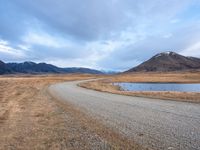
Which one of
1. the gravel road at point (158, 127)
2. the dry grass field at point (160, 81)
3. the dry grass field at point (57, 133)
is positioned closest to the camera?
the gravel road at point (158, 127)

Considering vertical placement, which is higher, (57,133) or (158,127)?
(158,127)

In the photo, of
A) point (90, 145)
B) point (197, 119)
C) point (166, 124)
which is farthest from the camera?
point (197, 119)

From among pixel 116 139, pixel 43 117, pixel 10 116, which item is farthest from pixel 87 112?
pixel 116 139

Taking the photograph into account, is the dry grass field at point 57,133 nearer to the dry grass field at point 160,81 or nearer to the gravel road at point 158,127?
the gravel road at point 158,127

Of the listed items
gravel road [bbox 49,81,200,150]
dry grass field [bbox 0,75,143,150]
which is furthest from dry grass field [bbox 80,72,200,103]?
dry grass field [bbox 0,75,143,150]

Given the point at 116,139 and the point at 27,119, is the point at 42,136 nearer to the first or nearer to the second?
the point at 116,139

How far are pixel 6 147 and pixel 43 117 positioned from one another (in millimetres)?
5861

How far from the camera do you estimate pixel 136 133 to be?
10.5 metres

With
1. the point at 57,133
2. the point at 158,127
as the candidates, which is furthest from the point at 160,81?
the point at 57,133

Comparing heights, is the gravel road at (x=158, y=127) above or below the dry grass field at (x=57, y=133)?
above

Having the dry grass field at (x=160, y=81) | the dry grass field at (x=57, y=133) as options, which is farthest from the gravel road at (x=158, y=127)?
the dry grass field at (x=160, y=81)

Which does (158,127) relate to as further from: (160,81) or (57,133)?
(160,81)

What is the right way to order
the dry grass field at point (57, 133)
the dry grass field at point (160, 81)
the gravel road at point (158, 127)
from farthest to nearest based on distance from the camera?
the dry grass field at point (160, 81)
the dry grass field at point (57, 133)
the gravel road at point (158, 127)

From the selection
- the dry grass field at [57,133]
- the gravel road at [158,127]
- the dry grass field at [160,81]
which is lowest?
the dry grass field at [57,133]
